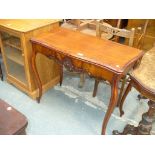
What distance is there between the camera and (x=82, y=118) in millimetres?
2066

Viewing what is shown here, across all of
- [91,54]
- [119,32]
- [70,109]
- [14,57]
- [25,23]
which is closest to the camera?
[91,54]

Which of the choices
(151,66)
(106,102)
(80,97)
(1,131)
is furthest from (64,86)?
(1,131)

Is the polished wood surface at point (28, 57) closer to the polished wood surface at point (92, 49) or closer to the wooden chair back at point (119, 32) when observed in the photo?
the polished wood surface at point (92, 49)

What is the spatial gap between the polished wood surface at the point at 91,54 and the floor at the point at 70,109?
29 cm

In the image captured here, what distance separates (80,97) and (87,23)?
0.96 metres

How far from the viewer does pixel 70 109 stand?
2.16m

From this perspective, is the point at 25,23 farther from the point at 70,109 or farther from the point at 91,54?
the point at 70,109

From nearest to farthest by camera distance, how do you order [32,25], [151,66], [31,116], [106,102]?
[151,66], [32,25], [31,116], [106,102]

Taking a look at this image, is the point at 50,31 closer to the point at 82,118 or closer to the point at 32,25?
the point at 32,25


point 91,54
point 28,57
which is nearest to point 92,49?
point 91,54

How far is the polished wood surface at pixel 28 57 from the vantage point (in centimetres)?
190

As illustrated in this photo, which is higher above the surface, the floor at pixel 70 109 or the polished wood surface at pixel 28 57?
the polished wood surface at pixel 28 57

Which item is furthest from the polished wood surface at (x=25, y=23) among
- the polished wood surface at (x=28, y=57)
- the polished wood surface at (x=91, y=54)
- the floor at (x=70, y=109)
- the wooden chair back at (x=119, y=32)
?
the floor at (x=70, y=109)

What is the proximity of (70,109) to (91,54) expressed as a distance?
0.80 meters
